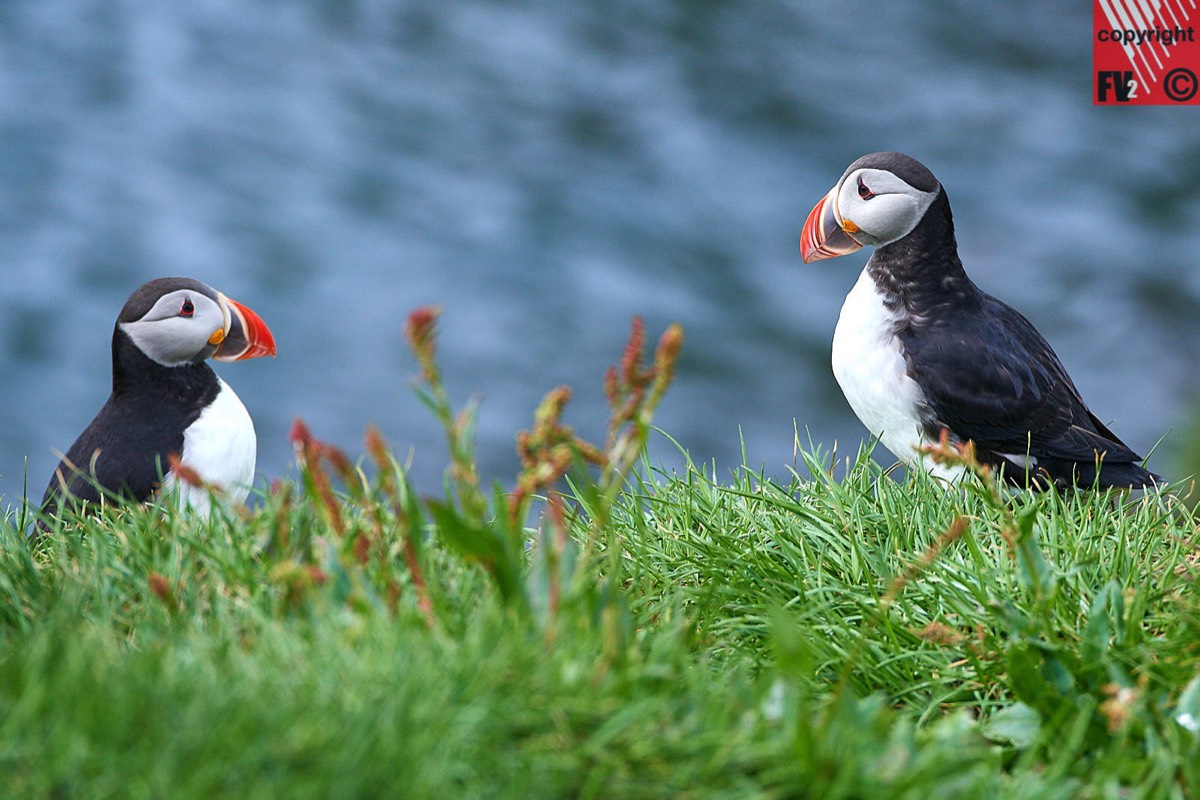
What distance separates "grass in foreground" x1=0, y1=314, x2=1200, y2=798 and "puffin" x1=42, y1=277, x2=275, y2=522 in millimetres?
611

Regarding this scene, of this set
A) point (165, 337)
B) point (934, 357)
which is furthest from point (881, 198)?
point (165, 337)

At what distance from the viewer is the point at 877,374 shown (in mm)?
4352

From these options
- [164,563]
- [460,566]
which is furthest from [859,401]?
[164,563]

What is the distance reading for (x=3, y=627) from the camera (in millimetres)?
2801

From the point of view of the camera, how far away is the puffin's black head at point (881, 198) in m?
4.39

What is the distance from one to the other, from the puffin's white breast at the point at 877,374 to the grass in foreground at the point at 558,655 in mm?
891

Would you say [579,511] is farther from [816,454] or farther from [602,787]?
[602,787]

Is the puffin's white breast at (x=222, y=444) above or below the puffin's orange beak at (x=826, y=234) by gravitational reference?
below

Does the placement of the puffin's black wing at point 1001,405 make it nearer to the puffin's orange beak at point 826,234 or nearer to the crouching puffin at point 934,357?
the crouching puffin at point 934,357

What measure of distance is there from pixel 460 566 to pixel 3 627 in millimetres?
1080

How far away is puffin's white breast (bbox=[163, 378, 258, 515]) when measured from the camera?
407cm

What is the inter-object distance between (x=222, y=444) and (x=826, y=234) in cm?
229

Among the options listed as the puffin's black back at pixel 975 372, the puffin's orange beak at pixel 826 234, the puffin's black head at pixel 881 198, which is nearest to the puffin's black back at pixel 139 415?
the puffin's orange beak at pixel 826 234

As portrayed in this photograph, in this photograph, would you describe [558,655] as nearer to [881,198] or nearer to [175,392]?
[175,392]
